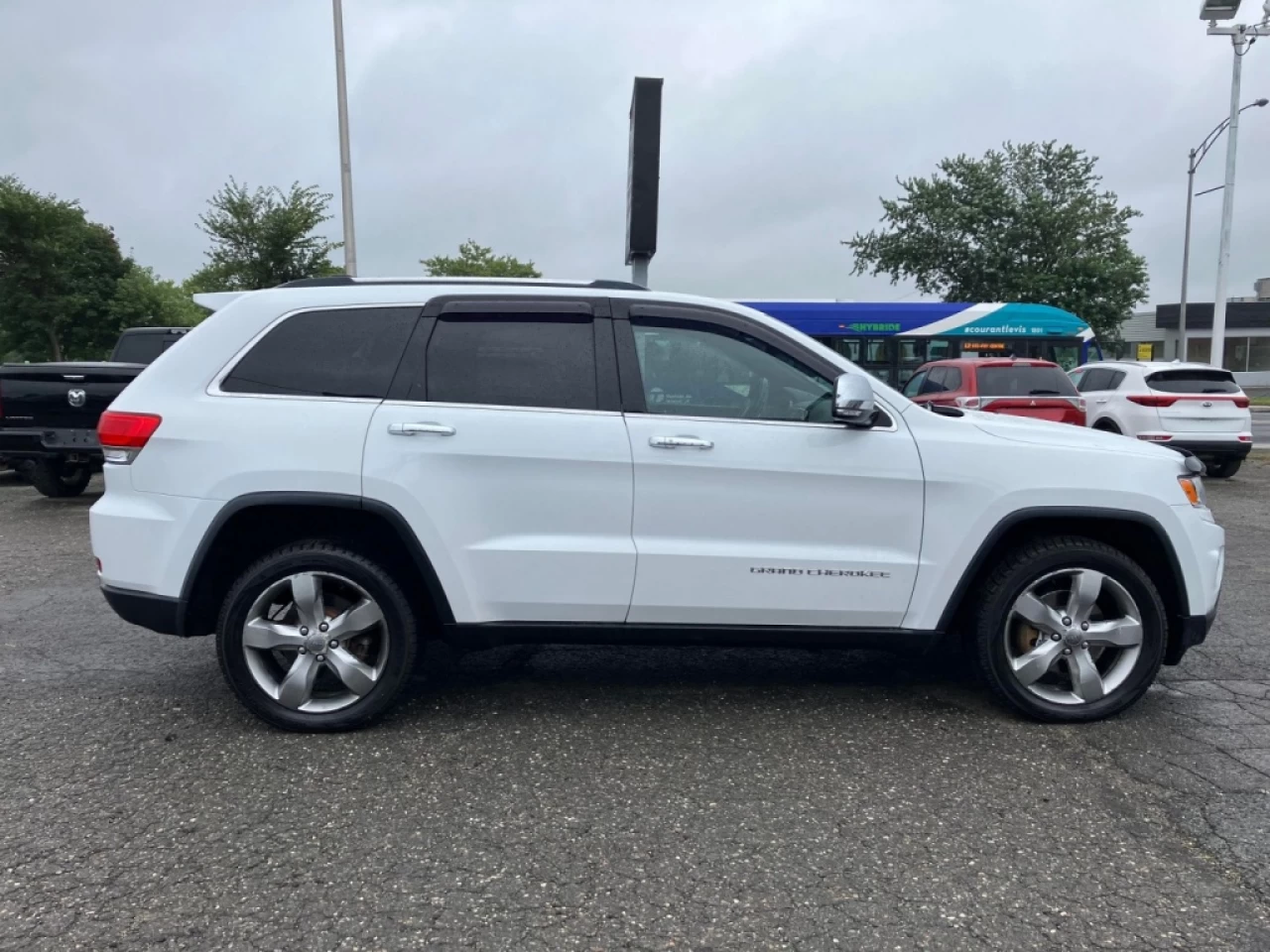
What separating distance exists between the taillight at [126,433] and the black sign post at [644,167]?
5.58m

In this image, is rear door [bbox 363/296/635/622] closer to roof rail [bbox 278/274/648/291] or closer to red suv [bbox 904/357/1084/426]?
roof rail [bbox 278/274/648/291]

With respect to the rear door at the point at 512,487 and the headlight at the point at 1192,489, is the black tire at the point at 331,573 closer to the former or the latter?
the rear door at the point at 512,487

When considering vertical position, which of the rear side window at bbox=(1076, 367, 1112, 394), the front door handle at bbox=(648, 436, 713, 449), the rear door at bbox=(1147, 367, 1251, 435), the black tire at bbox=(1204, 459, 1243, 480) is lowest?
the black tire at bbox=(1204, 459, 1243, 480)

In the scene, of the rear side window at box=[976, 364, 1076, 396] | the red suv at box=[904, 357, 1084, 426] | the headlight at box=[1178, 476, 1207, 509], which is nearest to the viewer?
the headlight at box=[1178, 476, 1207, 509]

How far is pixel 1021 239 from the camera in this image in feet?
122

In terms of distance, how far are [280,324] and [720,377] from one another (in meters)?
1.85

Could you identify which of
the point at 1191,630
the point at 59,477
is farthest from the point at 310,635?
the point at 59,477

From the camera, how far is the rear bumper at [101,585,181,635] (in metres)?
3.94

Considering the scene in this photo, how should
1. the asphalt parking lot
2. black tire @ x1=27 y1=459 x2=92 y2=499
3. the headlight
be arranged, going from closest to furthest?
the asphalt parking lot, the headlight, black tire @ x1=27 y1=459 x2=92 y2=499

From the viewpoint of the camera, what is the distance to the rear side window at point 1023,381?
1211 centimetres

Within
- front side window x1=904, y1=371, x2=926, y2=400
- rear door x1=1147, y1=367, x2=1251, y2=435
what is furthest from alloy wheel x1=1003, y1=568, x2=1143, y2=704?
front side window x1=904, y1=371, x2=926, y2=400

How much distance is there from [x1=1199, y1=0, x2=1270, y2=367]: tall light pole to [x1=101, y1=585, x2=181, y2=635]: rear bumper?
2003cm

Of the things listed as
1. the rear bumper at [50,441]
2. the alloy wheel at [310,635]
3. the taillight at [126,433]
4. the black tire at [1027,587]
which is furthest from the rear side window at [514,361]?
the rear bumper at [50,441]

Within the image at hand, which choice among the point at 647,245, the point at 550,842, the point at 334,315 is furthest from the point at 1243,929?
the point at 647,245
